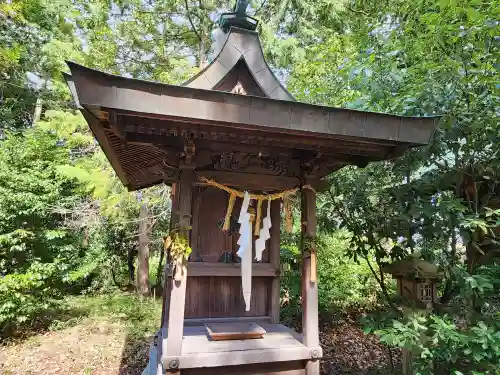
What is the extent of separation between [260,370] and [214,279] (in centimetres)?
101

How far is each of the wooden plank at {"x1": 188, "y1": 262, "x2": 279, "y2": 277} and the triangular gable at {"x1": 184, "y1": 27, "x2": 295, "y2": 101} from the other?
1.77 meters

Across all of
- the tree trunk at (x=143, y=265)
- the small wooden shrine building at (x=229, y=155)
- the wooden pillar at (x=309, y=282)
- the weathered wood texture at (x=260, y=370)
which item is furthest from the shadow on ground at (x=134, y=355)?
the wooden pillar at (x=309, y=282)

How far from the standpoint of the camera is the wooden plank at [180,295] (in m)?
2.38

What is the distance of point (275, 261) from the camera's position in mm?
3400

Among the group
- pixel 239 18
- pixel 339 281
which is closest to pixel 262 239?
pixel 239 18

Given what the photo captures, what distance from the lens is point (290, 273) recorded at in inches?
264

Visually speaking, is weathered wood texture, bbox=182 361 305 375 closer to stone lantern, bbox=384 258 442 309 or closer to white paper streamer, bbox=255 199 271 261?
white paper streamer, bbox=255 199 271 261

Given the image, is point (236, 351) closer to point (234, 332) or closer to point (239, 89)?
point (234, 332)

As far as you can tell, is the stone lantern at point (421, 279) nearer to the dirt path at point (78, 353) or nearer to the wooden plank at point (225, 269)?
the wooden plank at point (225, 269)

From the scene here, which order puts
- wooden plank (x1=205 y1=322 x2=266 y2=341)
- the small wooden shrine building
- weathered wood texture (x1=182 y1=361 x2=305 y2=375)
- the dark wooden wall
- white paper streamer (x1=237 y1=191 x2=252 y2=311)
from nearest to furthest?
the small wooden shrine building
weathered wood texture (x1=182 y1=361 x2=305 y2=375)
wooden plank (x1=205 y1=322 x2=266 y2=341)
white paper streamer (x1=237 y1=191 x2=252 y2=311)
the dark wooden wall

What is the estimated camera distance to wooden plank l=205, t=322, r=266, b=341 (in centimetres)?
269

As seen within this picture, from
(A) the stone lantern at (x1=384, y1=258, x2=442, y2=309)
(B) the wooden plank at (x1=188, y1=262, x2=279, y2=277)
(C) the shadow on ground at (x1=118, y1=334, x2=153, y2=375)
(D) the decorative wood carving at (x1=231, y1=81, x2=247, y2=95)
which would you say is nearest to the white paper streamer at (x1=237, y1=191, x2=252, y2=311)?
(B) the wooden plank at (x1=188, y1=262, x2=279, y2=277)

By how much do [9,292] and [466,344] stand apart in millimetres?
6984

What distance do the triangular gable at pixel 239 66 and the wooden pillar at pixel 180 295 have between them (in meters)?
0.88
